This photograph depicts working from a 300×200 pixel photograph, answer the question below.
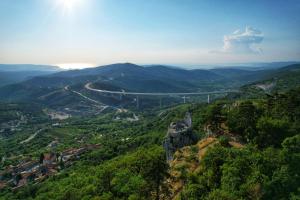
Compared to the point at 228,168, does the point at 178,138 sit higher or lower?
lower

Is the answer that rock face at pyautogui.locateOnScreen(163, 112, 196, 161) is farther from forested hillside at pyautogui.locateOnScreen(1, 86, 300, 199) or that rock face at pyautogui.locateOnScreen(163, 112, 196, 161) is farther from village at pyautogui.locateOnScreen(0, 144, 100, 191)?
village at pyautogui.locateOnScreen(0, 144, 100, 191)

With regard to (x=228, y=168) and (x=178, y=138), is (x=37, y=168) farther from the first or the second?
(x=228, y=168)

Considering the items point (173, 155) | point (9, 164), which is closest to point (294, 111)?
point (173, 155)

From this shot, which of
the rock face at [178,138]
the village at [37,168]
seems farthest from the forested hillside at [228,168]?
the village at [37,168]

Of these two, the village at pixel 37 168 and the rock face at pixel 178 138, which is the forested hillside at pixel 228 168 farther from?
the village at pixel 37 168

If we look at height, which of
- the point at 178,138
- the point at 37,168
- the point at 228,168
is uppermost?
the point at 228,168

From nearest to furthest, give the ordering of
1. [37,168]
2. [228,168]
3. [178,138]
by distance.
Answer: [228,168]
[178,138]
[37,168]

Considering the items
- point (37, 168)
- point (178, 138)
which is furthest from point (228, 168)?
point (37, 168)

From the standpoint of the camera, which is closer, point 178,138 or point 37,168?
point 178,138

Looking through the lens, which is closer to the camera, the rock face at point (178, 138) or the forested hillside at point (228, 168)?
the forested hillside at point (228, 168)

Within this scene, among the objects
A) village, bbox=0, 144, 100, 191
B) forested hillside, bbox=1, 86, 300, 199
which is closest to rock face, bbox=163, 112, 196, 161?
forested hillside, bbox=1, 86, 300, 199
